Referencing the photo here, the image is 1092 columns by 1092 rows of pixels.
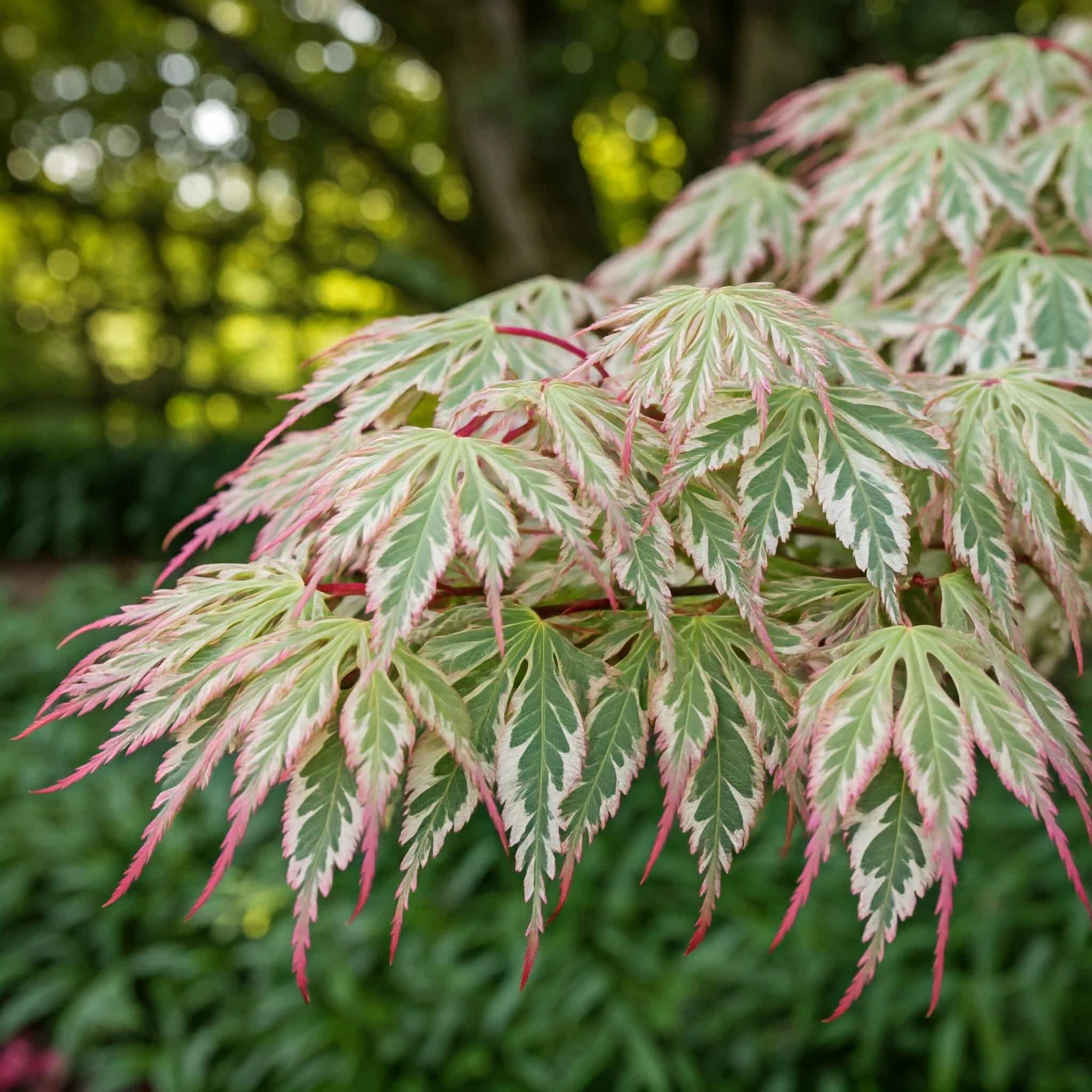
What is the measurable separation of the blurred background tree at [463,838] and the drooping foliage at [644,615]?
26.1 inches

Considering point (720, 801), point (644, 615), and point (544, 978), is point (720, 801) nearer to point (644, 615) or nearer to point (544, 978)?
point (644, 615)

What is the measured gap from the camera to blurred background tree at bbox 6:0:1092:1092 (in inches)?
93.4

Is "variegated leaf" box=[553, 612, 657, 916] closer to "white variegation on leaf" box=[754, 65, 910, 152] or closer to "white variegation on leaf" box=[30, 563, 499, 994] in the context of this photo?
"white variegation on leaf" box=[30, 563, 499, 994]

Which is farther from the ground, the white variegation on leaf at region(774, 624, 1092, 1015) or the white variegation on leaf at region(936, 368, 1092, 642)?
the white variegation on leaf at region(936, 368, 1092, 642)

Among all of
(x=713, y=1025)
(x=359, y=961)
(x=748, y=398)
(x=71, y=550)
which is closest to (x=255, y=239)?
(x=71, y=550)

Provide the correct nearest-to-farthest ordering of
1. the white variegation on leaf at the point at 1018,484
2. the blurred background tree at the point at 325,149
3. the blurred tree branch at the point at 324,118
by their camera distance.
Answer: the white variegation on leaf at the point at 1018,484 < the blurred background tree at the point at 325,149 < the blurred tree branch at the point at 324,118

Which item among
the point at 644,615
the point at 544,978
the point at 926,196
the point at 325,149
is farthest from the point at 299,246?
the point at 644,615

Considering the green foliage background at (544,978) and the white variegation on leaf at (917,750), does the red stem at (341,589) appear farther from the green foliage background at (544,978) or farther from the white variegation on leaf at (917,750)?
the green foliage background at (544,978)

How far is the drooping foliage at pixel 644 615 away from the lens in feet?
2.30

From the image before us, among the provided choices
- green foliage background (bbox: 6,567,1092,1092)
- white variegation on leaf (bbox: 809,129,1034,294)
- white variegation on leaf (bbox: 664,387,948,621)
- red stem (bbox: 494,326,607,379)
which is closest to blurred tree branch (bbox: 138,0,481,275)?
green foliage background (bbox: 6,567,1092,1092)

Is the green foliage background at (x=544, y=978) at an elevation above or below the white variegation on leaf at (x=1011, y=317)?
below

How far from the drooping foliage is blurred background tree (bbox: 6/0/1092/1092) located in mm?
664

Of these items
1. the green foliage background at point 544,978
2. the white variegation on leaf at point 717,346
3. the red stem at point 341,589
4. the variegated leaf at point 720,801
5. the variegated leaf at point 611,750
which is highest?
the white variegation on leaf at point 717,346

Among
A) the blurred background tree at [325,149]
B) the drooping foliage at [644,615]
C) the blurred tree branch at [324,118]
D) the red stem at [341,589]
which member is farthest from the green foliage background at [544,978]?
the blurred tree branch at [324,118]
